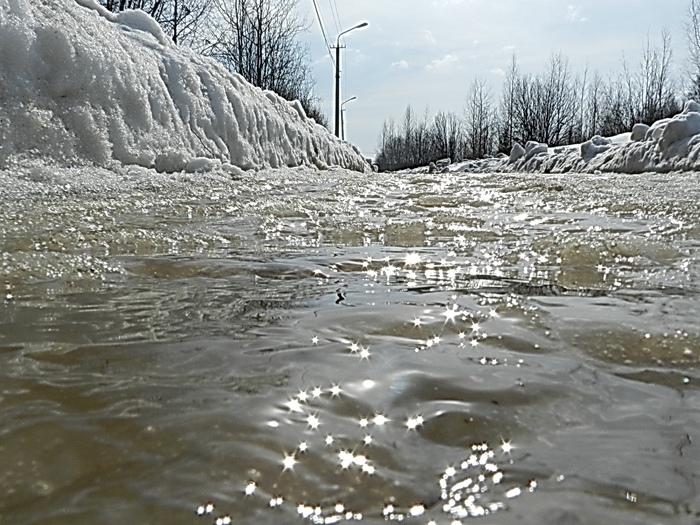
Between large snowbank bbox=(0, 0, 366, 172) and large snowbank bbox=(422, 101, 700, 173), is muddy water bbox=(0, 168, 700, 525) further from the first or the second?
large snowbank bbox=(422, 101, 700, 173)

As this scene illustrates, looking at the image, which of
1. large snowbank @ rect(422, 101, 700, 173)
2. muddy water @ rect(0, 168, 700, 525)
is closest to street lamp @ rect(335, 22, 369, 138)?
large snowbank @ rect(422, 101, 700, 173)

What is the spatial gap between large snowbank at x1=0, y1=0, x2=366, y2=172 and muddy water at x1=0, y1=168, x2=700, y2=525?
5.03ft

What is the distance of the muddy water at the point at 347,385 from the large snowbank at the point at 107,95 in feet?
5.03

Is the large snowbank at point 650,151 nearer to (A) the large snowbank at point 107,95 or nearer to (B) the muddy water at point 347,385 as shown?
(A) the large snowbank at point 107,95

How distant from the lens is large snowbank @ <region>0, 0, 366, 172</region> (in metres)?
3.06

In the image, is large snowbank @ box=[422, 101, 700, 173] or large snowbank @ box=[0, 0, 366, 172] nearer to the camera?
large snowbank @ box=[0, 0, 366, 172]

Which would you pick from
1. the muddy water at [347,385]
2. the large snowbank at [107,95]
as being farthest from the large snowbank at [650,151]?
the muddy water at [347,385]

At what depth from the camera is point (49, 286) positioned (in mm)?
1296

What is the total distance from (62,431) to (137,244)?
4.46 ft

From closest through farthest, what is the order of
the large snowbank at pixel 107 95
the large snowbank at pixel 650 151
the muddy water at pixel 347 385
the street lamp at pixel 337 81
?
the muddy water at pixel 347 385 → the large snowbank at pixel 107 95 → the large snowbank at pixel 650 151 → the street lamp at pixel 337 81

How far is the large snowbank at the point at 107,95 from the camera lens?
3061 mm

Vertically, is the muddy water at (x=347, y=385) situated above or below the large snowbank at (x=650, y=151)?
below

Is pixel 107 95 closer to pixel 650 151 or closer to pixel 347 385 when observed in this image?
pixel 347 385

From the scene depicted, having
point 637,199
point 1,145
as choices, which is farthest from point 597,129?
point 1,145
